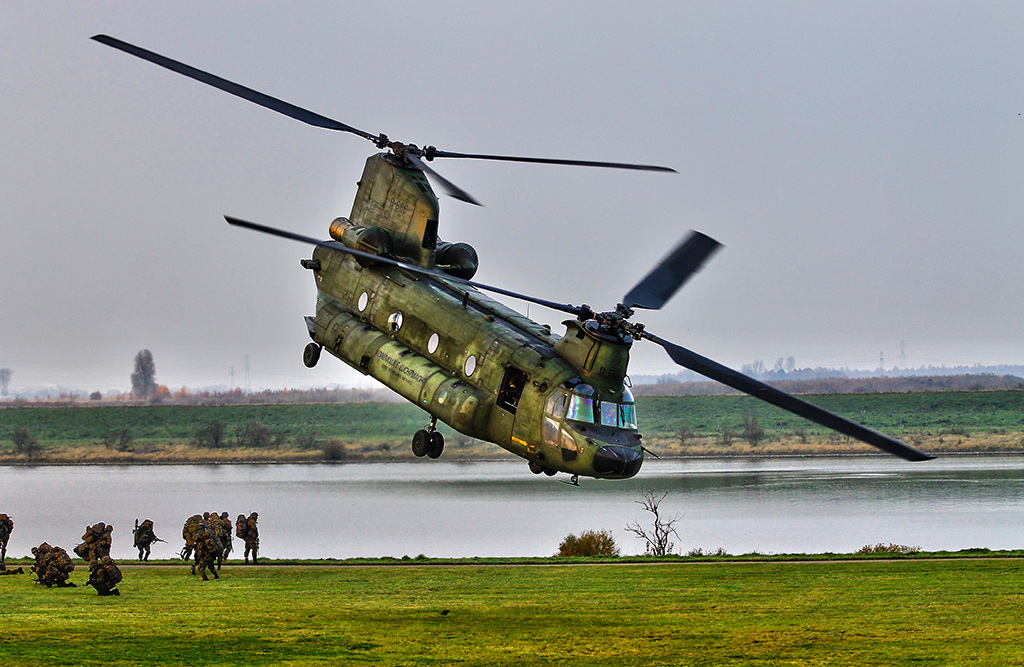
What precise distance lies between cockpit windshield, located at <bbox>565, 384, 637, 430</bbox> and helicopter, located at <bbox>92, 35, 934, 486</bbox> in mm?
25

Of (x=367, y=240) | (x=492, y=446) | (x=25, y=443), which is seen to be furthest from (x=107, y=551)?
(x=25, y=443)

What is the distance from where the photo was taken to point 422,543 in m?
55.0

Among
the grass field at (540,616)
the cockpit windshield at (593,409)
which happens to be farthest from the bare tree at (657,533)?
the cockpit windshield at (593,409)

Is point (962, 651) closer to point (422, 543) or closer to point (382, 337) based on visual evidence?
point (382, 337)

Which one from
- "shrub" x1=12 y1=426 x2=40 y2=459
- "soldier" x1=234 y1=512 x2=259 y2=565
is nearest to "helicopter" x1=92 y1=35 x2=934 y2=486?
"soldier" x1=234 y1=512 x2=259 y2=565

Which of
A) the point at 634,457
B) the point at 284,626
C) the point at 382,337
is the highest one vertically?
the point at 382,337

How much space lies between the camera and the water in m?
54.9

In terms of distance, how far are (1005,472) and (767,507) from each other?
89.4ft

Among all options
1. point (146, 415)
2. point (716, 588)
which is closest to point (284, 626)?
point (716, 588)

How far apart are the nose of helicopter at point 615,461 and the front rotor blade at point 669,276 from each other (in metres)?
2.74

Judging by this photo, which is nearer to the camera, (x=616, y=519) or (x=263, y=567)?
(x=263, y=567)

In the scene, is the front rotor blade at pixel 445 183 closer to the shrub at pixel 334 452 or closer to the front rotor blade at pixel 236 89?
the front rotor blade at pixel 236 89

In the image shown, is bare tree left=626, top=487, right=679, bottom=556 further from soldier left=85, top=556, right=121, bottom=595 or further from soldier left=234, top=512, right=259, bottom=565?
soldier left=85, top=556, right=121, bottom=595

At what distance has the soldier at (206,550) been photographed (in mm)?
35938
